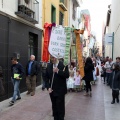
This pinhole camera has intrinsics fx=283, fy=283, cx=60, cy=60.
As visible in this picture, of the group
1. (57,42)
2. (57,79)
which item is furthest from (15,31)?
(57,79)

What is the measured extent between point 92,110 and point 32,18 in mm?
5956

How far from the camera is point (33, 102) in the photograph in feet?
33.9

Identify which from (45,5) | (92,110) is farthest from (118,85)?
(45,5)

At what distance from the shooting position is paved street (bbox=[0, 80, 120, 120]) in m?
7.97

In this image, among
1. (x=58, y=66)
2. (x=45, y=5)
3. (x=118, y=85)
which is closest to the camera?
(x=58, y=66)

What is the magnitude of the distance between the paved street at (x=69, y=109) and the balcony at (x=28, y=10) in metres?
3.54

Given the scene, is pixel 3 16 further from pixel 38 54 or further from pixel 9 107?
pixel 38 54

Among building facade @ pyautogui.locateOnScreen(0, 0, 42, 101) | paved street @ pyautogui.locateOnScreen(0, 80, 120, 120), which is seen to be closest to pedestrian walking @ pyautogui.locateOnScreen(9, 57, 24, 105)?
building facade @ pyautogui.locateOnScreen(0, 0, 42, 101)

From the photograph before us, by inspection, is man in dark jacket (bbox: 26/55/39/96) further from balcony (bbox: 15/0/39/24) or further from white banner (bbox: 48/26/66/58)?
white banner (bbox: 48/26/66/58)

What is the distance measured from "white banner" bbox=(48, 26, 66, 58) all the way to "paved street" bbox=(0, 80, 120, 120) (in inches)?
72.0

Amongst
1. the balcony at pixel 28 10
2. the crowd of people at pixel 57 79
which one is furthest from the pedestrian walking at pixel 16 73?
the balcony at pixel 28 10

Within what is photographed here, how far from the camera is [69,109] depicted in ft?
29.7

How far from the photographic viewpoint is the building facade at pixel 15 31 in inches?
413

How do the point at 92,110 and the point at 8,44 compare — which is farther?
the point at 8,44
